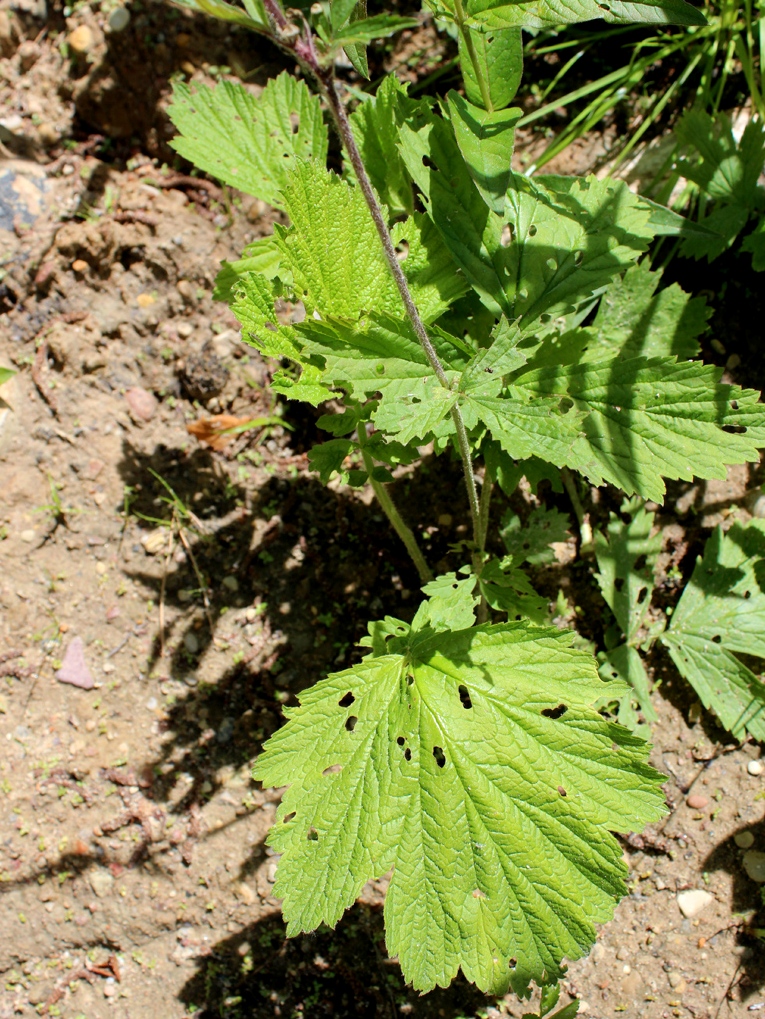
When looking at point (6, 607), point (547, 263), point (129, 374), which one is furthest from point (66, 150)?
point (547, 263)

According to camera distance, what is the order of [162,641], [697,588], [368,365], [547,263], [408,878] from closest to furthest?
1. [368,365]
2. [408,878]
3. [547,263]
4. [697,588]
5. [162,641]

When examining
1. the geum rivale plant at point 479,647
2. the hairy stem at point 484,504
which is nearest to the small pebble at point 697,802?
the geum rivale plant at point 479,647

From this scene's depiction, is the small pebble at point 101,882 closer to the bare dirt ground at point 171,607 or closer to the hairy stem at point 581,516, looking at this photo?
the bare dirt ground at point 171,607

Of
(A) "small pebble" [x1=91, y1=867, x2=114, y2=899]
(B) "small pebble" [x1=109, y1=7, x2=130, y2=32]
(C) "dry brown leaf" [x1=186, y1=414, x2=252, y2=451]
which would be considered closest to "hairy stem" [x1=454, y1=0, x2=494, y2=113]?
(C) "dry brown leaf" [x1=186, y1=414, x2=252, y2=451]

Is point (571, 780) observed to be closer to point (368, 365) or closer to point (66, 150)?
point (368, 365)

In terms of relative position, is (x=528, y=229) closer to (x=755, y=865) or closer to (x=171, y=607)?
(x=171, y=607)

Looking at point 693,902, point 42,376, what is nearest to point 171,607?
point 42,376
